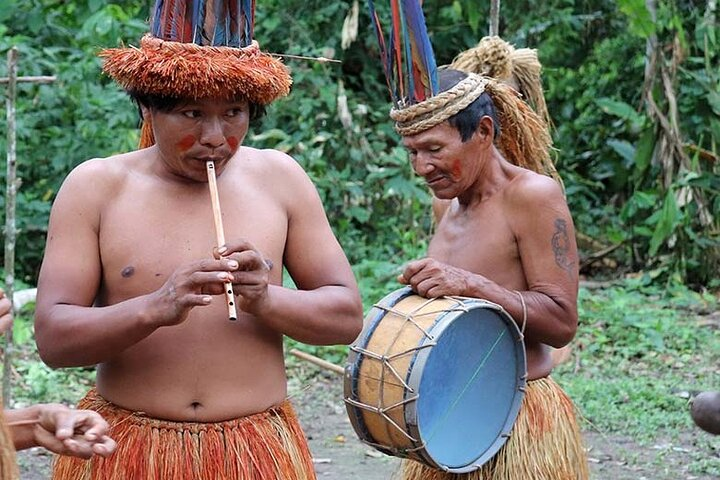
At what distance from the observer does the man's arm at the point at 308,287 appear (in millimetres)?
2625

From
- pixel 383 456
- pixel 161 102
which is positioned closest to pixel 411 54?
pixel 161 102

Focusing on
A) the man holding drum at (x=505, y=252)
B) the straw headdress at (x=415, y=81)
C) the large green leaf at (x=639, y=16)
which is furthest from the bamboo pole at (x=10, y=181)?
the large green leaf at (x=639, y=16)

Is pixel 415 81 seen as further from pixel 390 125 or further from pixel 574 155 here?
pixel 574 155

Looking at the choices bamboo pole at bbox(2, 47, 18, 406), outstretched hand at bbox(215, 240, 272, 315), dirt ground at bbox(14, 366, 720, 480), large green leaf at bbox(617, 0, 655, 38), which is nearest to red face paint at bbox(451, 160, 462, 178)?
outstretched hand at bbox(215, 240, 272, 315)

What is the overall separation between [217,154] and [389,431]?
0.96 metres

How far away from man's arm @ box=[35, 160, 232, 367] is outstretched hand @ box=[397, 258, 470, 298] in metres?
0.85

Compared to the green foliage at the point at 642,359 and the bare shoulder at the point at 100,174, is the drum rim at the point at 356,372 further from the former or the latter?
the green foliage at the point at 642,359

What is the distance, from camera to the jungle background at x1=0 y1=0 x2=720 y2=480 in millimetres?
6484

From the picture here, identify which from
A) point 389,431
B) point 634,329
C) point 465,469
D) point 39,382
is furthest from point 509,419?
point 634,329

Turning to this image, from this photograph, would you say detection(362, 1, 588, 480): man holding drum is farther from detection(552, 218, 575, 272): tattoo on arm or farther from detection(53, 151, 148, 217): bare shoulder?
detection(53, 151, 148, 217): bare shoulder

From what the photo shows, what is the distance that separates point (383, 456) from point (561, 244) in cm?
253

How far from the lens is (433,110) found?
3.35 meters

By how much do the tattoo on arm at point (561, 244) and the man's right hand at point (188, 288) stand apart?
1.21 m

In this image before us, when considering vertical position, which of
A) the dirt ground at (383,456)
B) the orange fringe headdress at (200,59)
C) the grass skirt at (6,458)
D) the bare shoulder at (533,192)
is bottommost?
the dirt ground at (383,456)
